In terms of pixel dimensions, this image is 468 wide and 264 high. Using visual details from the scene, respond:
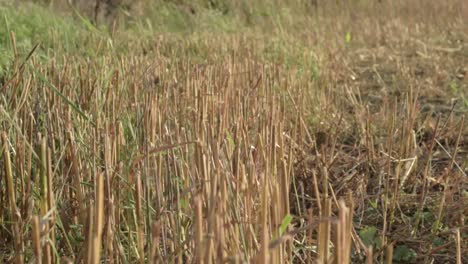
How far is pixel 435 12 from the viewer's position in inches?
246

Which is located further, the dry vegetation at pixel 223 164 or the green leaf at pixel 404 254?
the green leaf at pixel 404 254

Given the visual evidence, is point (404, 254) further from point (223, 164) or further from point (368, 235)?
point (223, 164)

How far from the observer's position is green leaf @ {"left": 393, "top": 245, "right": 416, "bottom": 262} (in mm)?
1503

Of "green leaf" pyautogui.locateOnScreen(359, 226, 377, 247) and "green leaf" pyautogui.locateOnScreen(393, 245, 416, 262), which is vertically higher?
"green leaf" pyautogui.locateOnScreen(359, 226, 377, 247)

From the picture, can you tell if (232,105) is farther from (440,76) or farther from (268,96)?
(440,76)

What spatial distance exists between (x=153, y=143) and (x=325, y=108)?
1341mm

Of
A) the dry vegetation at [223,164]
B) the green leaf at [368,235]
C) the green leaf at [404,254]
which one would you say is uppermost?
the dry vegetation at [223,164]

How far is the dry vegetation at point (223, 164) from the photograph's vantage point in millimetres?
1032

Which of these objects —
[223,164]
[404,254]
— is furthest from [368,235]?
[223,164]

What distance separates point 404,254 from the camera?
A: 1.51 m

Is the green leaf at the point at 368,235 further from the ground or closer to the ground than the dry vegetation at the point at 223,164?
closer to the ground

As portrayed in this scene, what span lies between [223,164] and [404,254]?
567 mm

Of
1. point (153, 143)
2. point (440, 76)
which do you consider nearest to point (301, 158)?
point (153, 143)

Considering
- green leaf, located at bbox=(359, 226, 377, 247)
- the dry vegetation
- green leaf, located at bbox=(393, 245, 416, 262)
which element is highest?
the dry vegetation
